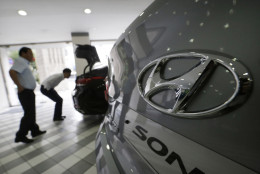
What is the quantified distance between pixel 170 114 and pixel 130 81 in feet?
0.74

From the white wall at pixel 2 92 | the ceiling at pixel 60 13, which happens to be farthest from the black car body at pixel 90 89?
the white wall at pixel 2 92

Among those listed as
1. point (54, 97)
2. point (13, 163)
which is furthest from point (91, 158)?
point (54, 97)

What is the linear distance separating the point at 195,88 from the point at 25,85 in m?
2.54

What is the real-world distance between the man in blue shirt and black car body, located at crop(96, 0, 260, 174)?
228cm

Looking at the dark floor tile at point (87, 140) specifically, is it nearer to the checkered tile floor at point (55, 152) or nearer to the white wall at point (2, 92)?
the checkered tile floor at point (55, 152)

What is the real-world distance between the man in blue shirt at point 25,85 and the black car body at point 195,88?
228cm

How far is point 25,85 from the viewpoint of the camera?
2123 mm

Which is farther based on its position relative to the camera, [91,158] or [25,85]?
[25,85]

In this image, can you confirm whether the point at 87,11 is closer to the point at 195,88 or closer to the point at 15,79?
the point at 15,79

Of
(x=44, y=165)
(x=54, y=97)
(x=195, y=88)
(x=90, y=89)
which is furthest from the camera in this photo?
(x=54, y=97)

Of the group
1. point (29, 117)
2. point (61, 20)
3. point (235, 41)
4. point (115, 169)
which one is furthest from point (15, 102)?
point (235, 41)

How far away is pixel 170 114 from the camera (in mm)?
358

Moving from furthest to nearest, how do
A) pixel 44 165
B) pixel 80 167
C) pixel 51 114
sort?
1. pixel 51 114
2. pixel 44 165
3. pixel 80 167

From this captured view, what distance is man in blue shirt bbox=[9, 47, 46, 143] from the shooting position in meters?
2.06
